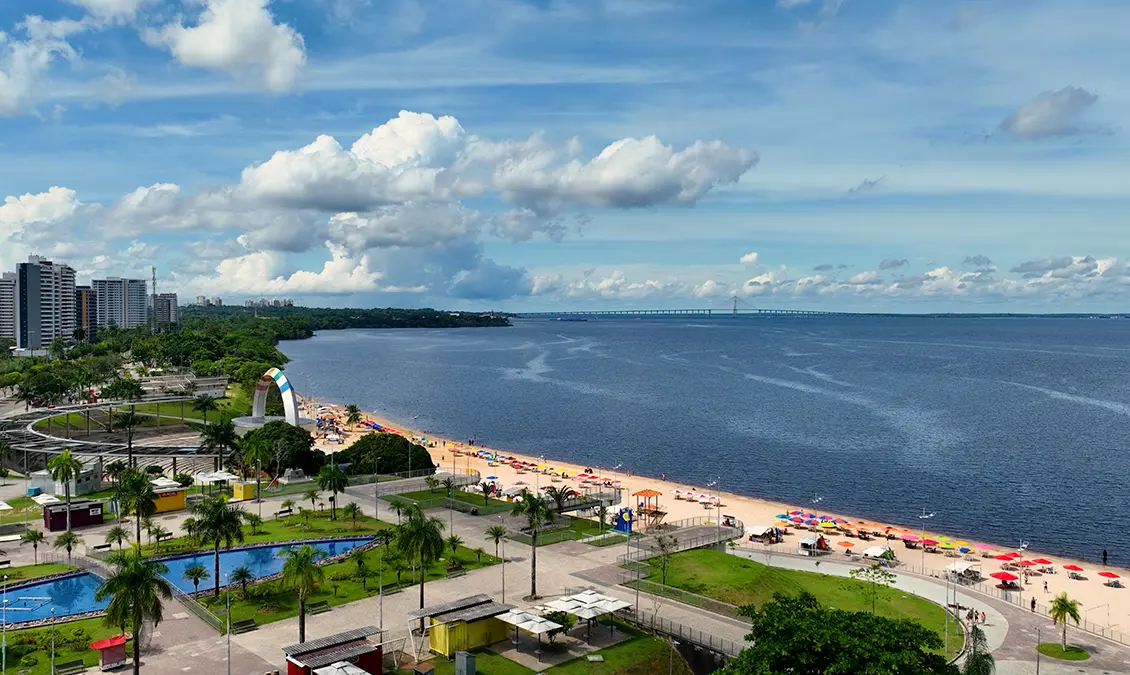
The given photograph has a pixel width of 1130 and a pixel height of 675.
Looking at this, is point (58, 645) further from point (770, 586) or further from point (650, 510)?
point (650, 510)

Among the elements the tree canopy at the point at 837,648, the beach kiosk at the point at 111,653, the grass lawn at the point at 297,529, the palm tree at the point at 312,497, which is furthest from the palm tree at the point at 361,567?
the tree canopy at the point at 837,648

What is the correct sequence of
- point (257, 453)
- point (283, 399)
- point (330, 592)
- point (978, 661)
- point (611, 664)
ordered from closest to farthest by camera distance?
point (978, 661) < point (611, 664) < point (330, 592) < point (257, 453) < point (283, 399)

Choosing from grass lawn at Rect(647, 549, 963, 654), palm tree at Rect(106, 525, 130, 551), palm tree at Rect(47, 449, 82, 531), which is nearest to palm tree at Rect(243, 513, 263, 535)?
palm tree at Rect(106, 525, 130, 551)

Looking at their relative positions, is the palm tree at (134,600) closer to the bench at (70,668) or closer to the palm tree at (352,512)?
the bench at (70,668)

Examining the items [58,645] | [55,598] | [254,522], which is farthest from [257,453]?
[58,645]

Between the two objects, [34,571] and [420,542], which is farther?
[34,571]

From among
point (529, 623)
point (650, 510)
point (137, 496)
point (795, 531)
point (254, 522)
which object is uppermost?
point (137, 496)

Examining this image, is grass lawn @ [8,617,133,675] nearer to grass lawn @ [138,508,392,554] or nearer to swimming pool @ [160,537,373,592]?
swimming pool @ [160,537,373,592]
